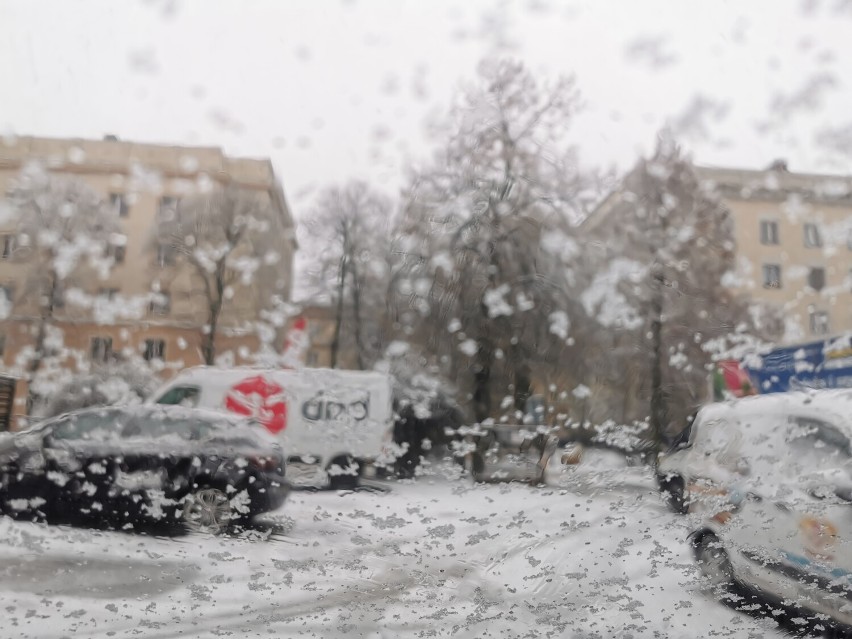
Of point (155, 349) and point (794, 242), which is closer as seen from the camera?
point (155, 349)

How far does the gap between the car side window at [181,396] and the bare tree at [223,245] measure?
0.14m

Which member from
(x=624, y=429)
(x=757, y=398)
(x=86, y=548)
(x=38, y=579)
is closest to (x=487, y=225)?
(x=624, y=429)

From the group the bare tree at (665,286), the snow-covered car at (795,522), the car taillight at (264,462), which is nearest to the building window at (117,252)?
the car taillight at (264,462)

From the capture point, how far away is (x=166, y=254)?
167cm

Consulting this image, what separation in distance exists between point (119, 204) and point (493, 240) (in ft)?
2.82

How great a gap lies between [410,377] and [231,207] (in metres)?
0.56

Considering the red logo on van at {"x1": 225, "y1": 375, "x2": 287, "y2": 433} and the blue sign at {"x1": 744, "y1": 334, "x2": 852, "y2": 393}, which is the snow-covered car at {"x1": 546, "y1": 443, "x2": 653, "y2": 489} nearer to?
the blue sign at {"x1": 744, "y1": 334, "x2": 852, "y2": 393}

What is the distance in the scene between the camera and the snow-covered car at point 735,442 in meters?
1.68

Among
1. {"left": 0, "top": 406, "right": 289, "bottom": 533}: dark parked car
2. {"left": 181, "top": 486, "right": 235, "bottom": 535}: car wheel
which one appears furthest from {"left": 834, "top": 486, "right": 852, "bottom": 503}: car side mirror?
{"left": 181, "top": 486, "right": 235, "bottom": 535}: car wheel

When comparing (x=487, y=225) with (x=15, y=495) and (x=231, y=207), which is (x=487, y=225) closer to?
(x=231, y=207)

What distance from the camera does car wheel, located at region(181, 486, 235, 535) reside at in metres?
1.65

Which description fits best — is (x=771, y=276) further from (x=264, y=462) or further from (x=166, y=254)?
(x=166, y=254)

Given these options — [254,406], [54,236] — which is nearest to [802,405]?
[254,406]

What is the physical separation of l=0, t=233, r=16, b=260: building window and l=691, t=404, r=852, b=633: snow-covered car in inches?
66.3
